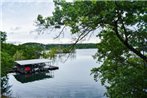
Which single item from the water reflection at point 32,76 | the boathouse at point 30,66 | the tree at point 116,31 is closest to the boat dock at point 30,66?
the boathouse at point 30,66

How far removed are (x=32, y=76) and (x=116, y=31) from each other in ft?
148

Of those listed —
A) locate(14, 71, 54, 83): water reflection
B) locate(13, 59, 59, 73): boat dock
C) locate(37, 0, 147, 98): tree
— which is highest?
locate(37, 0, 147, 98): tree

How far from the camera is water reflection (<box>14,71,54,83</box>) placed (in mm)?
49125

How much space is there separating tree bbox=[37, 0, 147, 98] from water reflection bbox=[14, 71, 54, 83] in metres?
38.7

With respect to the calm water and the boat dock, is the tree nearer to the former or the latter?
the calm water

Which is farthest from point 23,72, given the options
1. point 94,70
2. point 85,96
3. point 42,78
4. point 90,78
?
point 94,70

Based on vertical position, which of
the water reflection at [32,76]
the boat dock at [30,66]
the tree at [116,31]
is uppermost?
the tree at [116,31]

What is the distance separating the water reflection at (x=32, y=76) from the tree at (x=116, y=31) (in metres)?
38.7

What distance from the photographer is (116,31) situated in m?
8.29

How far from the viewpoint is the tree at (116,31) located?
7559mm

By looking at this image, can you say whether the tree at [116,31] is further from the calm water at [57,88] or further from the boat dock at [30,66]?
the boat dock at [30,66]

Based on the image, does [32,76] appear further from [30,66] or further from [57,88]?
[57,88]

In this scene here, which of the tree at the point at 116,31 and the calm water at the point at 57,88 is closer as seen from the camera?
the tree at the point at 116,31

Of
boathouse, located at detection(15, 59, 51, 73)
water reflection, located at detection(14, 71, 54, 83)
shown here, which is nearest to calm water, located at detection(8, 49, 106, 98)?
water reflection, located at detection(14, 71, 54, 83)
